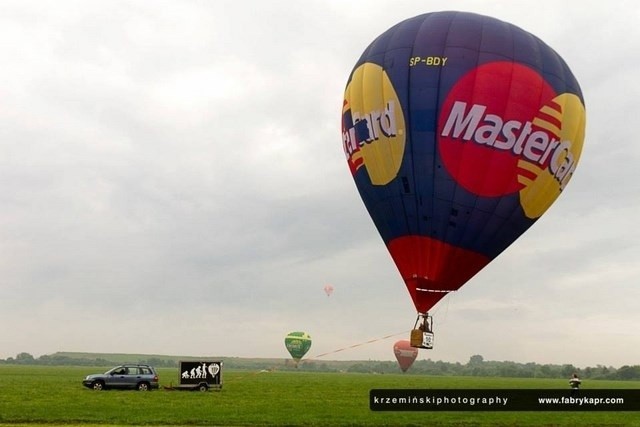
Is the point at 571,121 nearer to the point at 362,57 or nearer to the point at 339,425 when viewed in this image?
the point at 362,57

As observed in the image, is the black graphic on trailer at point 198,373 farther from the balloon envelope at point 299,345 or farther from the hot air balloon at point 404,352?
the hot air balloon at point 404,352

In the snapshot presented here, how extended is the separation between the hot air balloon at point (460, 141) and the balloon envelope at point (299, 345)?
3029 inches

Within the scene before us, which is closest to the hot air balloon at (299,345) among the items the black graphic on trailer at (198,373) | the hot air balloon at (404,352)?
the hot air balloon at (404,352)

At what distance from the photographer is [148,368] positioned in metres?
42.2

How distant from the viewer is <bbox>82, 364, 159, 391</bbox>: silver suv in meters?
41.2

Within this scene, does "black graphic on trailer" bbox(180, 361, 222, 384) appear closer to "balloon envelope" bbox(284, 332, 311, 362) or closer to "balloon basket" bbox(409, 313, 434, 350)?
"balloon basket" bbox(409, 313, 434, 350)

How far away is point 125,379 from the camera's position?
41.3 m

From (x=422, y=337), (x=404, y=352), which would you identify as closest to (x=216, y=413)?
(x=422, y=337)

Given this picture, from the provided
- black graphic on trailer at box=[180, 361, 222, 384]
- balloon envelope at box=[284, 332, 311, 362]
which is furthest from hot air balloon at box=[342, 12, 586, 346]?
balloon envelope at box=[284, 332, 311, 362]

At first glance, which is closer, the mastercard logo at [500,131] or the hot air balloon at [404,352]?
the mastercard logo at [500,131]

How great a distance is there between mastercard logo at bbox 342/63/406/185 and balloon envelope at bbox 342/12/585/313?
48 millimetres

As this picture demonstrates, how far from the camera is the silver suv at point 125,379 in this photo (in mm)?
41156

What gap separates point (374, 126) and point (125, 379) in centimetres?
2399

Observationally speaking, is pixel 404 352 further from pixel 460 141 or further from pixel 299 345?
pixel 460 141
